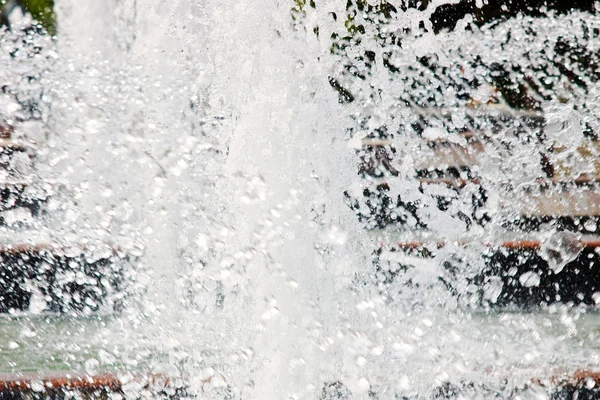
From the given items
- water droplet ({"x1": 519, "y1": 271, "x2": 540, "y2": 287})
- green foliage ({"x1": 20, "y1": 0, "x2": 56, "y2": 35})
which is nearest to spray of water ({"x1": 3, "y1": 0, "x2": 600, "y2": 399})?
water droplet ({"x1": 519, "y1": 271, "x2": 540, "y2": 287})

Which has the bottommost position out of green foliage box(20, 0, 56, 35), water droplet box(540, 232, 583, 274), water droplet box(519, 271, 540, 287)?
water droplet box(519, 271, 540, 287)

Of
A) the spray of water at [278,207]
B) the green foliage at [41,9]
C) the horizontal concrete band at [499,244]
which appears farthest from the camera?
the green foliage at [41,9]

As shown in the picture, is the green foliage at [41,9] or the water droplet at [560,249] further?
the green foliage at [41,9]

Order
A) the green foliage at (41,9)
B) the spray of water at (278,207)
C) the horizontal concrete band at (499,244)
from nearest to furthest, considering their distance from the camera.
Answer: the spray of water at (278,207)
the horizontal concrete band at (499,244)
the green foliage at (41,9)

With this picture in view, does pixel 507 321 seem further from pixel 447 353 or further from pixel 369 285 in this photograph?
pixel 369 285

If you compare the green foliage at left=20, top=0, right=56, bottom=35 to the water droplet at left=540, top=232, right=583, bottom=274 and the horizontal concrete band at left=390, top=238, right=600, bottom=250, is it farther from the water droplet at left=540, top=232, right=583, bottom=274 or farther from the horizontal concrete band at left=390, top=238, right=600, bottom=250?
the water droplet at left=540, top=232, right=583, bottom=274

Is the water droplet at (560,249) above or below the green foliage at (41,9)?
below

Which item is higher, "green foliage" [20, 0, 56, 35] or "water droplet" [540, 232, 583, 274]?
"green foliage" [20, 0, 56, 35]

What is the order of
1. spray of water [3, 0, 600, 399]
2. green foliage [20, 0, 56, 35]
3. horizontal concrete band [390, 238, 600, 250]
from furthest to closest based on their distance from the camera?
green foliage [20, 0, 56, 35], horizontal concrete band [390, 238, 600, 250], spray of water [3, 0, 600, 399]

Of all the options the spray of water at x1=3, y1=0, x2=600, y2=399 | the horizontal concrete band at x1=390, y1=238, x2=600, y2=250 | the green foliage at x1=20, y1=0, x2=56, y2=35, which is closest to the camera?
the spray of water at x1=3, y1=0, x2=600, y2=399

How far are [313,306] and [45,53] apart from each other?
115 centimetres

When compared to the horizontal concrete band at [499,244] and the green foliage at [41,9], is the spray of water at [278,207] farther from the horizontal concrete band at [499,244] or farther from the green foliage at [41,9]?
the green foliage at [41,9]

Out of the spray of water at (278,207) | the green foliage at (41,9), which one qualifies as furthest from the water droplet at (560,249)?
the green foliage at (41,9)

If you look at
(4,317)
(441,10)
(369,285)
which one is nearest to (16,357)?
(4,317)
